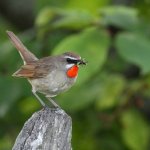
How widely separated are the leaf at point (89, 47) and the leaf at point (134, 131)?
1524 mm

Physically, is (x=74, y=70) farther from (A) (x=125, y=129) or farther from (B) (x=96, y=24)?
(A) (x=125, y=129)

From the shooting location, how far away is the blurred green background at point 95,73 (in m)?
7.48

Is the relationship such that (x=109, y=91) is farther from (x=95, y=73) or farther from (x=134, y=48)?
(x=134, y=48)

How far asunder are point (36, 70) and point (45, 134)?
5.98 feet

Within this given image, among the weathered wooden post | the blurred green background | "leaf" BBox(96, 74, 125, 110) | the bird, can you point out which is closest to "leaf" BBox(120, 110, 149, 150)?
the blurred green background

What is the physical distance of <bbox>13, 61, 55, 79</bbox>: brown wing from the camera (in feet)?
20.2

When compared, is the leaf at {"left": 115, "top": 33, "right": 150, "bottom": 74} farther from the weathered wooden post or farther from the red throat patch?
the weathered wooden post

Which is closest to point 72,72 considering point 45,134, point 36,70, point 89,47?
point 36,70

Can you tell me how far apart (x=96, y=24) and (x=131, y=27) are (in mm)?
419

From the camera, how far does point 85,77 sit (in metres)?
7.23

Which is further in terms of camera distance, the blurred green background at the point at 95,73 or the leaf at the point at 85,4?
the leaf at the point at 85,4

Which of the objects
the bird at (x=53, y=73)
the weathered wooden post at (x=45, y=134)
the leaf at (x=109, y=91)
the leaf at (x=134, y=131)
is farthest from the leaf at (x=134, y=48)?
Answer: the weathered wooden post at (x=45, y=134)

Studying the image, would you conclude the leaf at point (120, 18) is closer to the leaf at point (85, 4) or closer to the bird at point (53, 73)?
the leaf at point (85, 4)

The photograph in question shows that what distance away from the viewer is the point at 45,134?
4.44 metres
